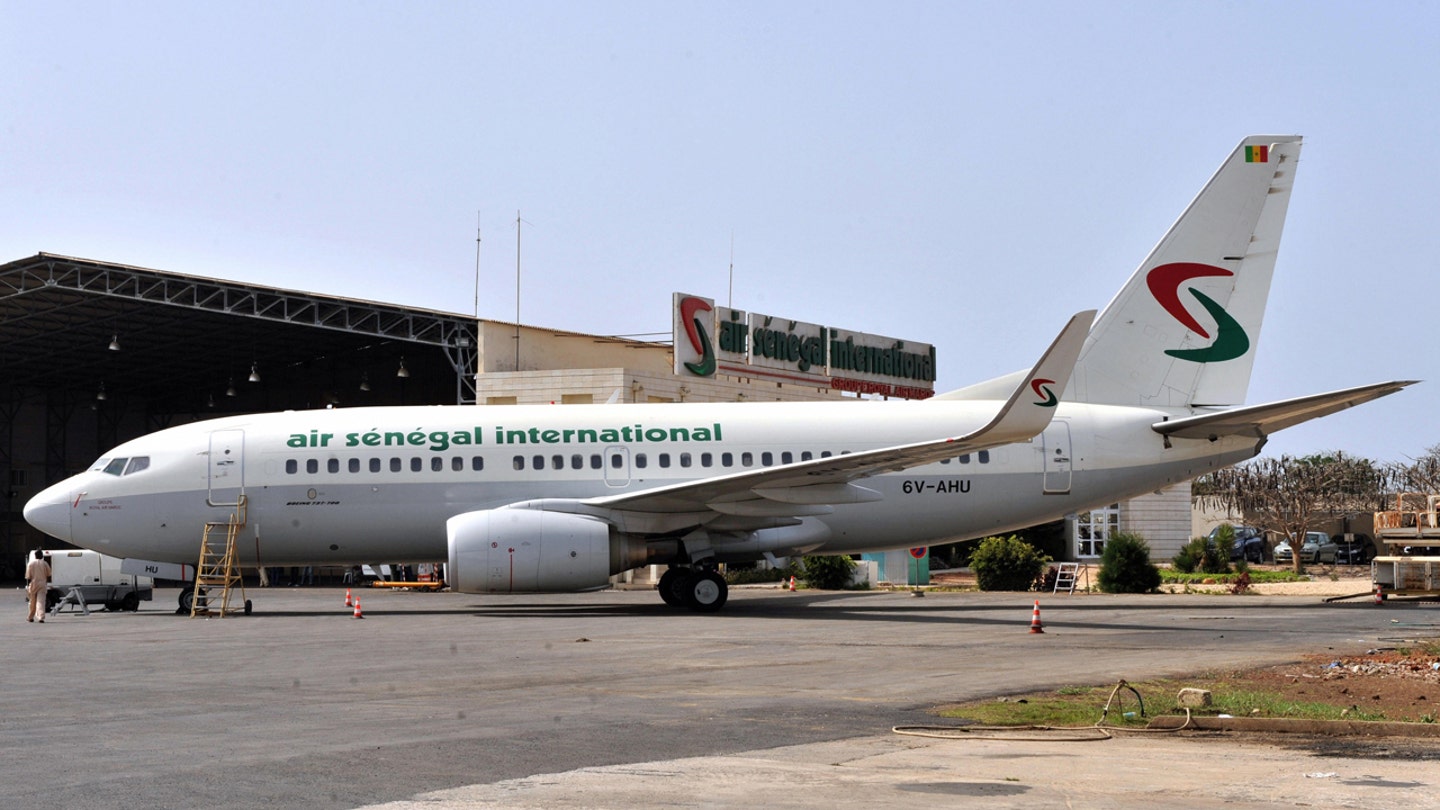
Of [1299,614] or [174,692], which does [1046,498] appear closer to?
[1299,614]

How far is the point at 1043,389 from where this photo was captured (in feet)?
64.6

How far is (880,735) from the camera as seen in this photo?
31.2ft

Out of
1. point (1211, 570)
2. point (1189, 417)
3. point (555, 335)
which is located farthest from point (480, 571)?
point (1211, 570)

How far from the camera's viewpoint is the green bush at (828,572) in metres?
34.8

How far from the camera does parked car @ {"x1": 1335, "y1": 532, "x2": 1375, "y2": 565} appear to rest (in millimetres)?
55156

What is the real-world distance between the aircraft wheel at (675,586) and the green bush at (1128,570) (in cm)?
1230

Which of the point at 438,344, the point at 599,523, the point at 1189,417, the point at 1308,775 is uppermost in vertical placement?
the point at 438,344

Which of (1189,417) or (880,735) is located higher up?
(1189,417)

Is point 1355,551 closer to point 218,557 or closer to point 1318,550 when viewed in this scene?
point 1318,550

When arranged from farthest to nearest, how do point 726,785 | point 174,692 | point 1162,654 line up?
point 1162,654
point 174,692
point 726,785

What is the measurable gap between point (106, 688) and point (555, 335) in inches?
1225

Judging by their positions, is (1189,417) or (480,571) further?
(1189,417)

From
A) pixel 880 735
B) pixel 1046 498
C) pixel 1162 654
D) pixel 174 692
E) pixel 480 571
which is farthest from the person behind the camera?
pixel 1046 498

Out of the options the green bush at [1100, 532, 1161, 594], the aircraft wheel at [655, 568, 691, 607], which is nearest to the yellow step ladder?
the aircraft wheel at [655, 568, 691, 607]
